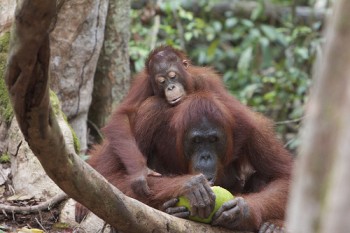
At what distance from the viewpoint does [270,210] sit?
4973mm

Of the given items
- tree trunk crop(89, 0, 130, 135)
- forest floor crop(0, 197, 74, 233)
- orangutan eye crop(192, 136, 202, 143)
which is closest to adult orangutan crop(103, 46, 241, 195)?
orangutan eye crop(192, 136, 202, 143)

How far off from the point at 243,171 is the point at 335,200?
3.33 metres

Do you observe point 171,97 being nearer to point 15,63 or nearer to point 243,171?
point 243,171

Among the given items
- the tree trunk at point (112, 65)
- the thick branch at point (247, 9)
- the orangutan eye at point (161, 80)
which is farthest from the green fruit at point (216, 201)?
the thick branch at point (247, 9)

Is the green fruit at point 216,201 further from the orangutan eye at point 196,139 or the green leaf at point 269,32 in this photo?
the green leaf at point 269,32

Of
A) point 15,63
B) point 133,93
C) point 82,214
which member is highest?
point 15,63

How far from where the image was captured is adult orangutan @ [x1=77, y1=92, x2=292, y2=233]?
185 inches

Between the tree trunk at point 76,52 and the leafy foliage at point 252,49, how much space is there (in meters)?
1.44

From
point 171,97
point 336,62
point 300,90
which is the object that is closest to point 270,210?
point 171,97

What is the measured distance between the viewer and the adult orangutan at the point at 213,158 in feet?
15.4

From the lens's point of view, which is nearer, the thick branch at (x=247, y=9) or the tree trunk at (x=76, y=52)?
the tree trunk at (x=76, y=52)

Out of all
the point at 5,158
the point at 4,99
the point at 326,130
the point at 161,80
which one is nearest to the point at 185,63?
the point at 161,80

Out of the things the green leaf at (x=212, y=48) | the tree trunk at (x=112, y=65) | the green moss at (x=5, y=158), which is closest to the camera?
the green moss at (x=5, y=158)

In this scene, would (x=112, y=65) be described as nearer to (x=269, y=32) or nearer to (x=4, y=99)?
(x=4, y=99)
